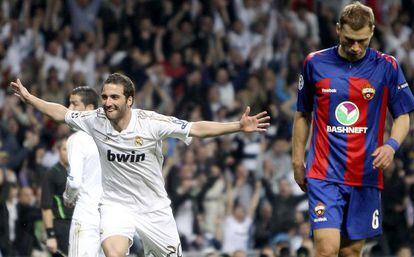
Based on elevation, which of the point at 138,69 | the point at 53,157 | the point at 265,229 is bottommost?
the point at 265,229

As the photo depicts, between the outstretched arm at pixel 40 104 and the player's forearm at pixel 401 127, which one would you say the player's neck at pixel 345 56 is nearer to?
the player's forearm at pixel 401 127

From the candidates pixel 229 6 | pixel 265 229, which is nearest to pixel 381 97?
pixel 265 229

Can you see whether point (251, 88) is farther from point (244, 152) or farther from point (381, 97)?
point (381, 97)

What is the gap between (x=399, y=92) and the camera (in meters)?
10.2

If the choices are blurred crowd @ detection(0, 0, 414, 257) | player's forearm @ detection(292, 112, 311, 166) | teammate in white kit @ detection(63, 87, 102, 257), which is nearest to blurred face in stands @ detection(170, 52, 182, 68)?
blurred crowd @ detection(0, 0, 414, 257)

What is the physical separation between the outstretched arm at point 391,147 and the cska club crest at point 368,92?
12.0 inches

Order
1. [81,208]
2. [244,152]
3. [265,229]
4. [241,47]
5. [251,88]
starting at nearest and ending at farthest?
1. [81,208]
2. [265,229]
3. [244,152]
4. [251,88]
5. [241,47]

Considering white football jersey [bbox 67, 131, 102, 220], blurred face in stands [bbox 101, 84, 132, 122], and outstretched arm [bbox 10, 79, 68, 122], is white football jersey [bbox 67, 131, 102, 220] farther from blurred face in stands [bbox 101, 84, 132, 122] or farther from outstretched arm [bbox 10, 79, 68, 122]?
blurred face in stands [bbox 101, 84, 132, 122]

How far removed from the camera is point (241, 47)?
2288 centimetres

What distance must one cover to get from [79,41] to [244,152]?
412 centimetres

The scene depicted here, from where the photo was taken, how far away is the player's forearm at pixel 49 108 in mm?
11336

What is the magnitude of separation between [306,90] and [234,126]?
29.1 inches

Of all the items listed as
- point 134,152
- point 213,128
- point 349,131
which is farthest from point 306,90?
point 134,152

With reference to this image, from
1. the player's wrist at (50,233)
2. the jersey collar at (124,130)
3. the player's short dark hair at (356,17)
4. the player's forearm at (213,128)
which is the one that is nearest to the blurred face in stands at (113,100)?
the jersey collar at (124,130)
